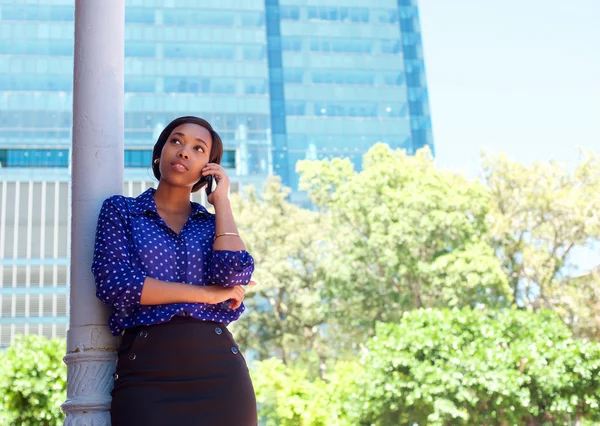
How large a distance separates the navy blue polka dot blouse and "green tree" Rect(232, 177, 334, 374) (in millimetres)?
20380

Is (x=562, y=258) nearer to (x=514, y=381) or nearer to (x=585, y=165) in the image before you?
(x=585, y=165)

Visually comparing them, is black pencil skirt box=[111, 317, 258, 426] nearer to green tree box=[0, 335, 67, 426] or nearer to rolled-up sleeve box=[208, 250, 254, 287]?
rolled-up sleeve box=[208, 250, 254, 287]

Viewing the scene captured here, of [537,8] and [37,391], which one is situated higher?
[537,8]

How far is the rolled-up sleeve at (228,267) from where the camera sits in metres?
1.90

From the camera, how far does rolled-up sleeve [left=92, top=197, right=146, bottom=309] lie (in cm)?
183

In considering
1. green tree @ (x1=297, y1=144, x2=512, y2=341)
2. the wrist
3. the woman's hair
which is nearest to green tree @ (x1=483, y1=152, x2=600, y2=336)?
green tree @ (x1=297, y1=144, x2=512, y2=341)

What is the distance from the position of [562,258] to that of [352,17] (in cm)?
3764

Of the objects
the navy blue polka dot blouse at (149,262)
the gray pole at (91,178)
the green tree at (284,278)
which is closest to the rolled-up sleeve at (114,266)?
the navy blue polka dot blouse at (149,262)

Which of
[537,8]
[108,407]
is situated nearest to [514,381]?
[108,407]

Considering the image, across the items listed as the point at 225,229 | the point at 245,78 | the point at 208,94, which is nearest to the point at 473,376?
the point at 225,229

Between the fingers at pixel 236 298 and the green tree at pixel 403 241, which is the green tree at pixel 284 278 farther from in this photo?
the fingers at pixel 236 298

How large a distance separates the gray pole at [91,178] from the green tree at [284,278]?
20.1 meters

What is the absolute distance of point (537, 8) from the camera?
38.1 metres

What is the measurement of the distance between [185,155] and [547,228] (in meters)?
18.2
